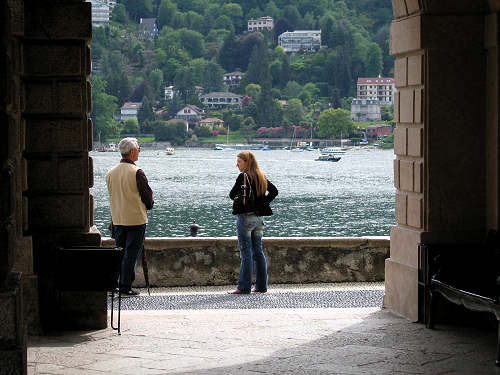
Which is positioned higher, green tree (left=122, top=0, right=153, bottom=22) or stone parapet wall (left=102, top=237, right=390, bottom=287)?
green tree (left=122, top=0, right=153, bottom=22)

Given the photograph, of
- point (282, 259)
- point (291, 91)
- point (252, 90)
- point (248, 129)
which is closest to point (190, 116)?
point (248, 129)

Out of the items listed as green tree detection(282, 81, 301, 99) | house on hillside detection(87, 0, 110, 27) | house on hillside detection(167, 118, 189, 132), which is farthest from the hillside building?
house on hillside detection(167, 118, 189, 132)

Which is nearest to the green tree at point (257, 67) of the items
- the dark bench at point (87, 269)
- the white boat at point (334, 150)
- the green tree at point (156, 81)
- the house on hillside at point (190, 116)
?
the green tree at point (156, 81)

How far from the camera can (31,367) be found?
536 cm

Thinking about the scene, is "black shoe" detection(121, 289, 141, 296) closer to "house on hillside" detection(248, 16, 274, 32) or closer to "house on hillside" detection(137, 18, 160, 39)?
"house on hillside" detection(137, 18, 160, 39)

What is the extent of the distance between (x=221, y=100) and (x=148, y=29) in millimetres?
30564

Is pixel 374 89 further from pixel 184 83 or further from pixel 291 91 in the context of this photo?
pixel 184 83

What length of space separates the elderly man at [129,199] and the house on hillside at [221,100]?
15340cm

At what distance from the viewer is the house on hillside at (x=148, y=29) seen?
7229 inches

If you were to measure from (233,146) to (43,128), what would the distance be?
13770cm

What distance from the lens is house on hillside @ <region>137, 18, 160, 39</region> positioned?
602 ft

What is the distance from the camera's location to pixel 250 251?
902 cm

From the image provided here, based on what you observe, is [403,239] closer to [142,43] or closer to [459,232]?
[459,232]

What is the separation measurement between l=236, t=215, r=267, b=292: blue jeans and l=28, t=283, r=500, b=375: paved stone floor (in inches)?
32.4
